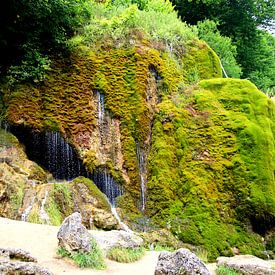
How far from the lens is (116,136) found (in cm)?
1153

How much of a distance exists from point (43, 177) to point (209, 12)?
1712cm

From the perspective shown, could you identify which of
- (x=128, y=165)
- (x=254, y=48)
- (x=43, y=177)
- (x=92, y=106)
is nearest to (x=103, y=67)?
(x=92, y=106)

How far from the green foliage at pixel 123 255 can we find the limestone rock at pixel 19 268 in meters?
2.12

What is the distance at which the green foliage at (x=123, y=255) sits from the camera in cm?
691

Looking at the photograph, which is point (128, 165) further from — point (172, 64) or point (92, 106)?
point (172, 64)

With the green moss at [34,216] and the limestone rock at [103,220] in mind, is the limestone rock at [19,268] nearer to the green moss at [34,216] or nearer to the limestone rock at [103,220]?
the green moss at [34,216]

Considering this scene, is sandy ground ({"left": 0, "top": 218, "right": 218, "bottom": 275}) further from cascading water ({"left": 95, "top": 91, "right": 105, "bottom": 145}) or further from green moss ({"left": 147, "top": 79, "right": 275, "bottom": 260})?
cascading water ({"left": 95, "top": 91, "right": 105, "bottom": 145})

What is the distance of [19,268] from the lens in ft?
15.4

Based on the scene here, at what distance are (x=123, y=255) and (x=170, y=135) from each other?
5307 millimetres

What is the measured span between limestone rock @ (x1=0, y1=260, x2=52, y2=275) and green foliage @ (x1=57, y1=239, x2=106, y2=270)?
4.14 ft

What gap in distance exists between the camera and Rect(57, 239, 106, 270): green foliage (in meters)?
6.16

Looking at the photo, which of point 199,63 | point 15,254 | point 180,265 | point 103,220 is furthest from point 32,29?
point 180,265

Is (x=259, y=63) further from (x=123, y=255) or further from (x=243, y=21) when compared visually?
(x=123, y=255)

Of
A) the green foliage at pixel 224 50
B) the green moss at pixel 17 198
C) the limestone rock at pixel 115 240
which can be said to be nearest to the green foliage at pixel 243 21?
the green foliage at pixel 224 50
